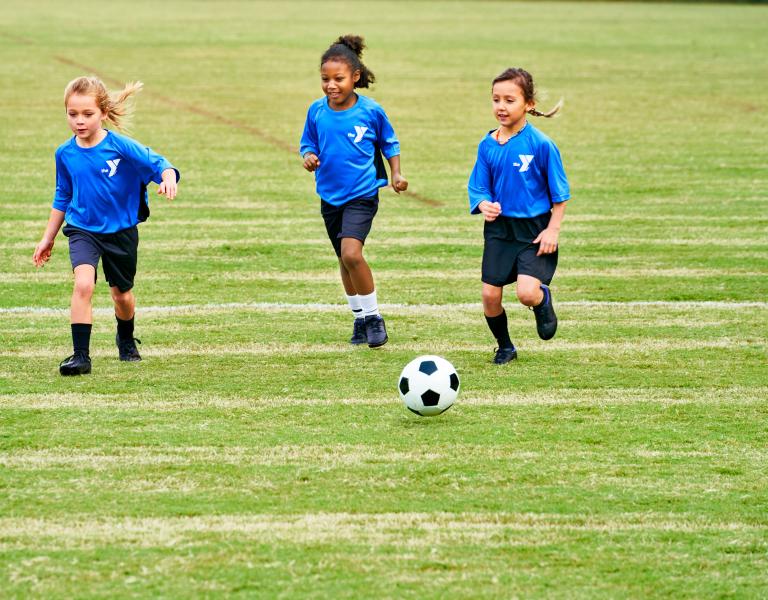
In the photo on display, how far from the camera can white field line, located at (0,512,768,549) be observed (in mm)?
4895

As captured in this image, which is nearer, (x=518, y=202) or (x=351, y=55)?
(x=518, y=202)

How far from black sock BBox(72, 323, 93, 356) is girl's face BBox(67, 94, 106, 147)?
1.02 m

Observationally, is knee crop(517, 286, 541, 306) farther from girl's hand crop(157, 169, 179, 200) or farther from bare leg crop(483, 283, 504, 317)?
girl's hand crop(157, 169, 179, 200)

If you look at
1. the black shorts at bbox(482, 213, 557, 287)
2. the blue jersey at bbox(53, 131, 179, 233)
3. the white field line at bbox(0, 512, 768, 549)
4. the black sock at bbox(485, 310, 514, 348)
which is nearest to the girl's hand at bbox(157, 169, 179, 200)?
the blue jersey at bbox(53, 131, 179, 233)

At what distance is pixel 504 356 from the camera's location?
305 inches

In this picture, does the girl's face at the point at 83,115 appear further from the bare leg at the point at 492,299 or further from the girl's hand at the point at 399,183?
the bare leg at the point at 492,299

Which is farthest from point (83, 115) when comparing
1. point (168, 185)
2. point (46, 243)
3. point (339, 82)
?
point (339, 82)

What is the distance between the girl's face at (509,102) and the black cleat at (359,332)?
1589 mm

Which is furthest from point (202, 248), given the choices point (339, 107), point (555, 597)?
point (555, 597)

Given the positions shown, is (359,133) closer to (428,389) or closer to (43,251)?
(43,251)

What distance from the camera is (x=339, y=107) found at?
8.29 m

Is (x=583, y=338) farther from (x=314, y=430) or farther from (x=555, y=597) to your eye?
(x=555, y=597)

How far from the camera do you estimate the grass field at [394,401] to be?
15.6 ft

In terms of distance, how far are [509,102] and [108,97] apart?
7.11 feet
